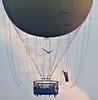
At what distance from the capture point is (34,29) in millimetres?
172125

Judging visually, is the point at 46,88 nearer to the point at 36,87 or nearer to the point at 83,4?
the point at 36,87

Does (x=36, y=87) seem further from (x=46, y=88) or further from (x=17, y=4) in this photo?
(x=17, y=4)

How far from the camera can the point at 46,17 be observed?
6718 inches

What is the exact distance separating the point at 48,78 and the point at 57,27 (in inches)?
286

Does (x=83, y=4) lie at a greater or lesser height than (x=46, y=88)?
greater

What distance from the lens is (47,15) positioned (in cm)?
17038

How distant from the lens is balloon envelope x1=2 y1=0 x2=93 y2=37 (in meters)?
170

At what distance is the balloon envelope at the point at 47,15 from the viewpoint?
558 feet

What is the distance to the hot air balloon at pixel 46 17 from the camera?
559 feet

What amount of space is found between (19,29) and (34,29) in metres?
3.39

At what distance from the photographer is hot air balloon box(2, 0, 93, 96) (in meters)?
170

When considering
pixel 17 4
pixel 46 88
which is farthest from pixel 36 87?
pixel 17 4

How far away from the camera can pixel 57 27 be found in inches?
6762

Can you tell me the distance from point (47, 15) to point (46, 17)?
1.29 ft
